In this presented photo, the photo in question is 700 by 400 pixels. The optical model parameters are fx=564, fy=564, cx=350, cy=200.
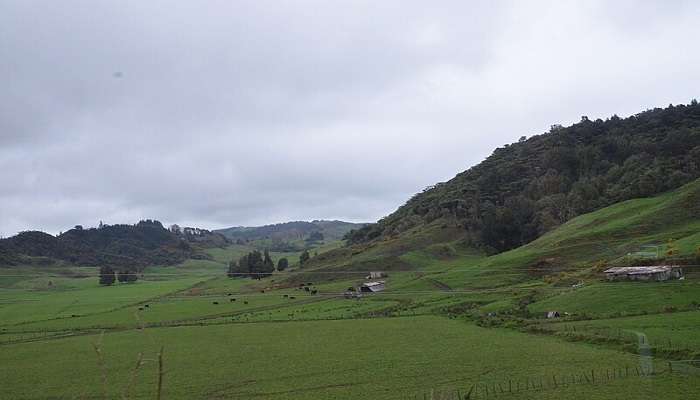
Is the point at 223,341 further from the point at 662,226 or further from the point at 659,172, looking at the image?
the point at 659,172

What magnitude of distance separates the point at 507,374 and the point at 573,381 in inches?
160

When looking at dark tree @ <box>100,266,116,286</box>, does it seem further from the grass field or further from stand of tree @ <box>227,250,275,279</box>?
the grass field

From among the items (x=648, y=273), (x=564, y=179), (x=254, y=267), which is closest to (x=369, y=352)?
(x=648, y=273)

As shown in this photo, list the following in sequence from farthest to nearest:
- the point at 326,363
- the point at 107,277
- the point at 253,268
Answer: the point at 107,277
the point at 253,268
the point at 326,363

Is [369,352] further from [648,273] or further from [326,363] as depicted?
[648,273]

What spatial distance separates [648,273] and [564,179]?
10242cm

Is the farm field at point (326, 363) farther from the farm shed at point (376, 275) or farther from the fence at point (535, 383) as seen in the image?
the farm shed at point (376, 275)

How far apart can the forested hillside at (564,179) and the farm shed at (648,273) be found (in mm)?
60880

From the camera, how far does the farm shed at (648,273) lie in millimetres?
60781

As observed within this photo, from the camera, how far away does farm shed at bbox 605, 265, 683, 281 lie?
60.8m

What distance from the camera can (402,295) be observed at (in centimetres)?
8594

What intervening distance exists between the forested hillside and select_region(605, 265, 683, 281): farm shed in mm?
60880

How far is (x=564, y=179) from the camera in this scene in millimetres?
159000

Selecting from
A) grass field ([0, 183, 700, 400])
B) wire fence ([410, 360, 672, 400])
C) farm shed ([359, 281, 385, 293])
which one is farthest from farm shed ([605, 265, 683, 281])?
farm shed ([359, 281, 385, 293])
